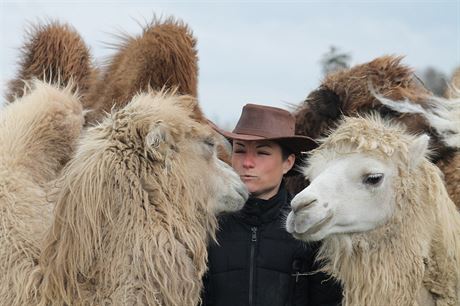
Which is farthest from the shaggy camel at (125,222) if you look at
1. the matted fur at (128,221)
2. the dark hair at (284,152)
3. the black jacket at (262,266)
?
the dark hair at (284,152)

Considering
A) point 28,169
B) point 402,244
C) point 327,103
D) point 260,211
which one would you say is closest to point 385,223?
point 402,244

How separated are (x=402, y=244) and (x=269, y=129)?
1.09 m

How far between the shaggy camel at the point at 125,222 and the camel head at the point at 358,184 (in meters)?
0.59

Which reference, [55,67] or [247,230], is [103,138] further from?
[55,67]

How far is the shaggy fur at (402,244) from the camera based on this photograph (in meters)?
3.69

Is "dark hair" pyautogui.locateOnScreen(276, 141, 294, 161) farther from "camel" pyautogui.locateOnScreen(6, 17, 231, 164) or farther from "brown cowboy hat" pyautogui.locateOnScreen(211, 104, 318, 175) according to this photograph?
"camel" pyautogui.locateOnScreen(6, 17, 231, 164)

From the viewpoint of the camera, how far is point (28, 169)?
3.97m

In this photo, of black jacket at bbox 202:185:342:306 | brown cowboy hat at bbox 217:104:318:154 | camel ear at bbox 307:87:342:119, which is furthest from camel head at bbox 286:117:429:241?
camel ear at bbox 307:87:342:119

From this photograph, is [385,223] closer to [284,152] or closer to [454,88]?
[284,152]

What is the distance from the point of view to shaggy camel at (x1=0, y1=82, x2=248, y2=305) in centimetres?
324

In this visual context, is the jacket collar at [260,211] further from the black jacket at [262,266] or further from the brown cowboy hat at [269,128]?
the brown cowboy hat at [269,128]

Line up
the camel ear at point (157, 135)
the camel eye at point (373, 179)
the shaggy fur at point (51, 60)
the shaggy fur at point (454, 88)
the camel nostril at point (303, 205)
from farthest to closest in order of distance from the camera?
the shaggy fur at point (51, 60), the shaggy fur at point (454, 88), the camel eye at point (373, 179), the camel nostril at point (303, 205), the camel ear at point (157, 135)

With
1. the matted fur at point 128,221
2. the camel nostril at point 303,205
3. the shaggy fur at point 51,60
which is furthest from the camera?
the shaggy fur at point 51,60

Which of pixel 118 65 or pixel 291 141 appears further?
pixel 118 65
